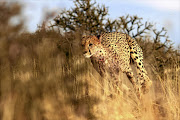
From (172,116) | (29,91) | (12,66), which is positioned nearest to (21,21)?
(29,91)

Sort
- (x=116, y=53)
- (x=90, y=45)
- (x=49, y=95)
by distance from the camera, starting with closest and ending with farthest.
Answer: (x=49, y=95), (x=90, y=45), (x=116, y=53)

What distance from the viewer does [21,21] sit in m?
2.48

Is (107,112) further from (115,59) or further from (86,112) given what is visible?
(115,59)

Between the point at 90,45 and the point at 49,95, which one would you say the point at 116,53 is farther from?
the point at 49,95

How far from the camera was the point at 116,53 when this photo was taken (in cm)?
402

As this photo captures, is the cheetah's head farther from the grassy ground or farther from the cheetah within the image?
the grassy ground

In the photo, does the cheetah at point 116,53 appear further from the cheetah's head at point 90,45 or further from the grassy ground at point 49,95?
the grassy ground at point 49,95

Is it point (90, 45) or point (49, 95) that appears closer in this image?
point (49, 95)

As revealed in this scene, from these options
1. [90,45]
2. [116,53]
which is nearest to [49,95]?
[90,45]

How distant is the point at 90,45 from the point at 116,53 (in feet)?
1.54

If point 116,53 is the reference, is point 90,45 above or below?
above

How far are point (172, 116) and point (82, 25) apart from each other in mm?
3914

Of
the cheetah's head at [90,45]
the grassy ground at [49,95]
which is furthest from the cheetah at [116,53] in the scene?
the grassy ground at [49,95]

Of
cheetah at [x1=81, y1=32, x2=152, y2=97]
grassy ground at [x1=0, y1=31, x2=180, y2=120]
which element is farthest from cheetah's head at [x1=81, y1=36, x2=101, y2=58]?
grassy ground at [x1=0, y1=31, x2=180, y2=120]
